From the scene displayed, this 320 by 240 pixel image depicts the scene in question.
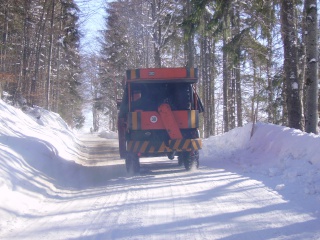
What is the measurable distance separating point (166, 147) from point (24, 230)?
6.08 meters

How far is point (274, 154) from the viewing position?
11688mm

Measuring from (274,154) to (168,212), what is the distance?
5.94m

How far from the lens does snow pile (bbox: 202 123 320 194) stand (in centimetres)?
858

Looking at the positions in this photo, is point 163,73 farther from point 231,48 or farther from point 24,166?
point 231,48

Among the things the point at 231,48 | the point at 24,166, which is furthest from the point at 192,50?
the point at 24,166

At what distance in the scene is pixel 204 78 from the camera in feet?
98.9

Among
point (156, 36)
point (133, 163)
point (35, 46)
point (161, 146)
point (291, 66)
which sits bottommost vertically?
point (133, 163)

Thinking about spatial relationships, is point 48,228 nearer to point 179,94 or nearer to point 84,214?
point 84,214

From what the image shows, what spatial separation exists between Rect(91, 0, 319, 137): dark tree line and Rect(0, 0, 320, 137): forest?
0.04 metres

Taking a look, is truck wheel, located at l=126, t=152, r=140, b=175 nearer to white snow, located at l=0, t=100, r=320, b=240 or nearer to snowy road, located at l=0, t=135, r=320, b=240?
white snow, located at l=0, t=100, r=320, b=240

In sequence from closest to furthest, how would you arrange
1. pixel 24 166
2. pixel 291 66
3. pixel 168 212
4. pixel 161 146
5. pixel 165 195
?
pixel 168 212
pixel 165 195
pixel 24 166
pixel 161 146
pixel 291 66

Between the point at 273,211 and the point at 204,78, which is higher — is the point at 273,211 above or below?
below

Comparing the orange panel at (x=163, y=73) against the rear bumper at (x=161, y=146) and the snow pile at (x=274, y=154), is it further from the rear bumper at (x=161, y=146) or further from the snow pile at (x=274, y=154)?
the snow pile at (x=274, y=154)

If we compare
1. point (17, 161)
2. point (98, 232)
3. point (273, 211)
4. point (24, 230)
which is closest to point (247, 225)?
point (273, 211)
